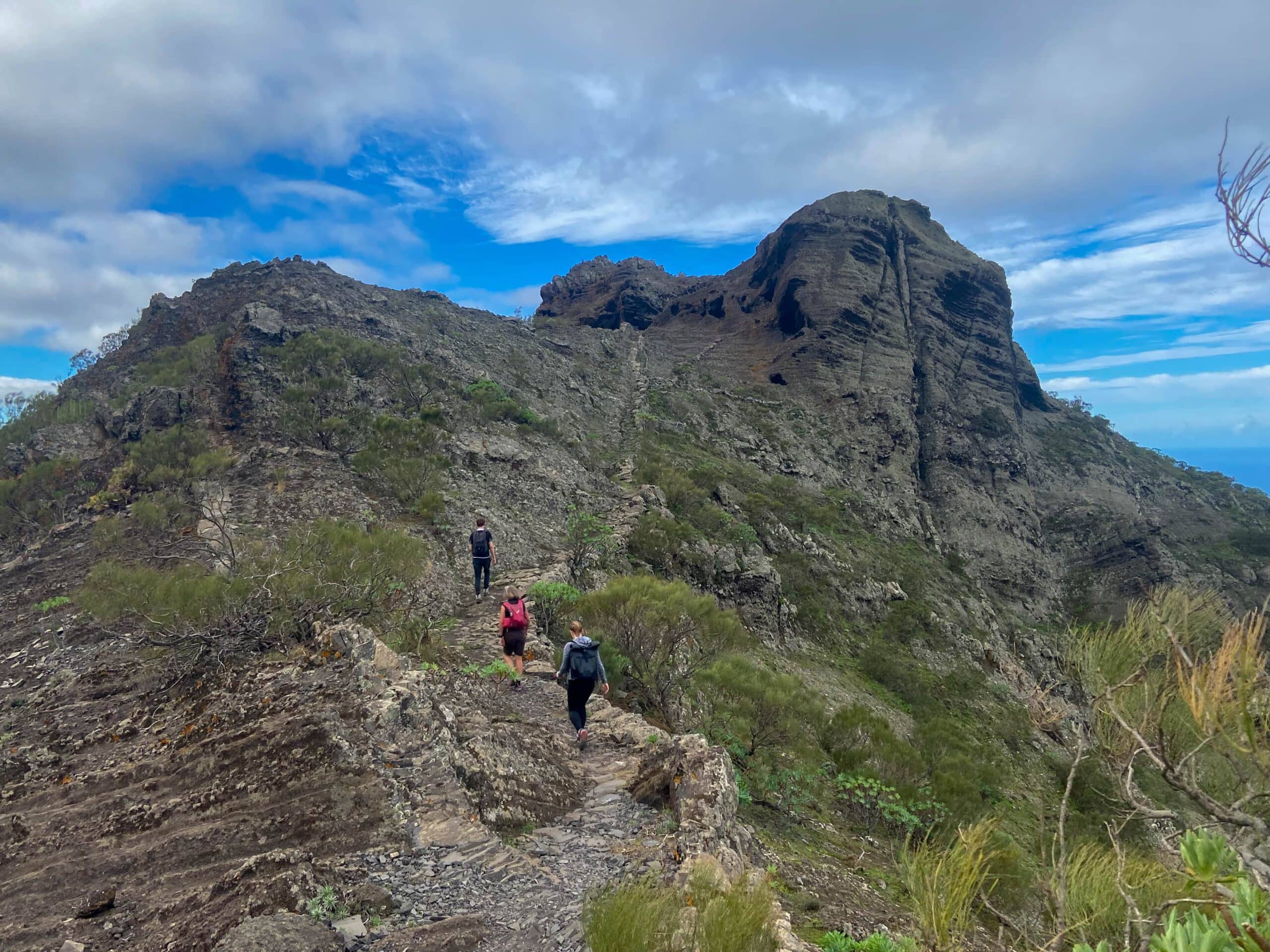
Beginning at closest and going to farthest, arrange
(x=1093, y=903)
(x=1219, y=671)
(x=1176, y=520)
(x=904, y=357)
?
(x=1219, y=671) → (x=1093, y=903) → (x=1176, y=520) → (x=904, y=357)

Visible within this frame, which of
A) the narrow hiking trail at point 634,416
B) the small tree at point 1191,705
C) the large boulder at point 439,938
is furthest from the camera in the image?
the narrow hiking trail at point 634,416

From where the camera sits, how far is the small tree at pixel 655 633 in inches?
476

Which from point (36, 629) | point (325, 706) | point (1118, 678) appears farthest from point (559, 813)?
point (36, 629)

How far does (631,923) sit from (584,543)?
54.2 feet

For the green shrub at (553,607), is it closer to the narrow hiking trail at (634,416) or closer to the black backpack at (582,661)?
the black backpack at (582,661)

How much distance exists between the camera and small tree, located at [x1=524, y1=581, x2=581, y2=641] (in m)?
13.2

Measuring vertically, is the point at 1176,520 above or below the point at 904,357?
below

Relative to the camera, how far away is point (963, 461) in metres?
57.2

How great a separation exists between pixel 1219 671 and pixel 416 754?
21.0 ft

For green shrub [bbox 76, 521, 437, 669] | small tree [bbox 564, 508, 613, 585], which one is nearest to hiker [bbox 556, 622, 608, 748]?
green shrub [bbox 76, 521, 437, 669]

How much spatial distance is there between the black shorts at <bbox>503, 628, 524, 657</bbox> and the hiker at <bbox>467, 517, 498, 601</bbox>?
3.65 m

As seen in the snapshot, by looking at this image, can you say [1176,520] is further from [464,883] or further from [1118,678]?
[464,883]

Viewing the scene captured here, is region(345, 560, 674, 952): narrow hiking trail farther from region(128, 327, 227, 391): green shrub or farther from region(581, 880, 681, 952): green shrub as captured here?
region(128, 327, 227, 391): green shrub

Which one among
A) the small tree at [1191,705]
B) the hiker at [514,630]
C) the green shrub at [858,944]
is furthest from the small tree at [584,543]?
the small tree at [1191,705]
